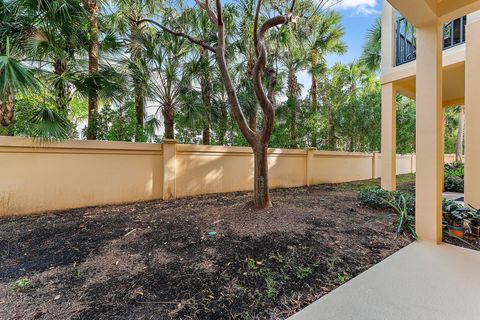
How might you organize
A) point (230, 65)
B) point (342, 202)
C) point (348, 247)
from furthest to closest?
1. point (230, 65)
2. point (342, 202)
3. point (348, 247)

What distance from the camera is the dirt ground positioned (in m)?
1.70

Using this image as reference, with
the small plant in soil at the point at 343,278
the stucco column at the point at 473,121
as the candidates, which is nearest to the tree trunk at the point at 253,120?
the stucco column at the point at 473,121

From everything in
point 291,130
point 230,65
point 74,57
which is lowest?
point 291,130

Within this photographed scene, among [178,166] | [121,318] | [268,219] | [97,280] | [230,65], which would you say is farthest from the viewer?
[230,65]

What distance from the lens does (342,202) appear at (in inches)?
202

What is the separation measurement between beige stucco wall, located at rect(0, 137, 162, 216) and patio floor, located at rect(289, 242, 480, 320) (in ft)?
14.7

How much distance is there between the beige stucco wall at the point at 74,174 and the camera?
383 centimetres

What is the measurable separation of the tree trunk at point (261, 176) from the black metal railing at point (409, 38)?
170 inches

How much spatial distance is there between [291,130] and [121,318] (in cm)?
761

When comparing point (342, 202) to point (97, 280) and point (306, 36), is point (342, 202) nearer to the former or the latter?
point (97, 280)

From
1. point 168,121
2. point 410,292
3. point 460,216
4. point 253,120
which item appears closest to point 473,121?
point 460,216

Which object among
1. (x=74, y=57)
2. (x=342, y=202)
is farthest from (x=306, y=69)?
(x=74, y=57)

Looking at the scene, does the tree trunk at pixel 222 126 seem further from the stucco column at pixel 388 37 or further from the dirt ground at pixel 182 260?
the stucco column at pixel 388 37

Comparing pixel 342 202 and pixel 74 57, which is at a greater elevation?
pixel 74 57
